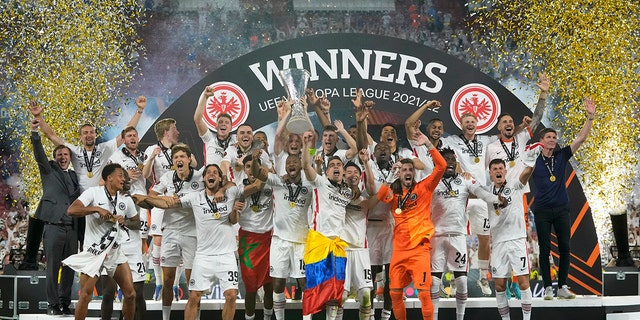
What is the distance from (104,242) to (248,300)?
60.5 inches

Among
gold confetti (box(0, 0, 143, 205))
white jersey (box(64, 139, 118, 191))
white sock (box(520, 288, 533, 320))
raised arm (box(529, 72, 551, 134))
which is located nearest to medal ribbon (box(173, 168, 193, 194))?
white jersey (box(64, 139, 118, 191))

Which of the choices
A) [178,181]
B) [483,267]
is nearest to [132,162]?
[178,181]

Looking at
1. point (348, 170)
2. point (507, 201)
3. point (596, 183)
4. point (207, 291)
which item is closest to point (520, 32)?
point (596, 183)

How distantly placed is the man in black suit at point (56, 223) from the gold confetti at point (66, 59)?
4390 millimetres

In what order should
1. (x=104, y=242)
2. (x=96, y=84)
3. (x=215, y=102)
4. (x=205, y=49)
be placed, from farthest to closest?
(x=205, y=49) → (x=96, y=84) → (x=215, y=102) → (x=104, y=242)

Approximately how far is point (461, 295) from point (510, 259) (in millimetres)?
571

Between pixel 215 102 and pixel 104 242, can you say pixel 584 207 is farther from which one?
pixel 104 242

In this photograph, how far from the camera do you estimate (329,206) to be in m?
7.91

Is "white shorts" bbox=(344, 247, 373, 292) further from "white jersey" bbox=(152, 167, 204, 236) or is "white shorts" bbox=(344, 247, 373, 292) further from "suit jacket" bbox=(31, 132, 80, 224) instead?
"suit jacket" bbox=(31, 132, 80, 224)

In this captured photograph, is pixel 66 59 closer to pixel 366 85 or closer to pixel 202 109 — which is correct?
pixel 366 85

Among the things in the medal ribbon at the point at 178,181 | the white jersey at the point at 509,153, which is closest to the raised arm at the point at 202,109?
the medal ribbon at the point at 178,181

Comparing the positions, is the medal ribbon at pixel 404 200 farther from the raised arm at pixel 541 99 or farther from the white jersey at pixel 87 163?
the white jersey at pixel 87 163

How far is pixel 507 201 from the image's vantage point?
27.9 ft

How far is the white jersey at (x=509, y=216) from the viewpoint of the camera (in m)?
8.52
